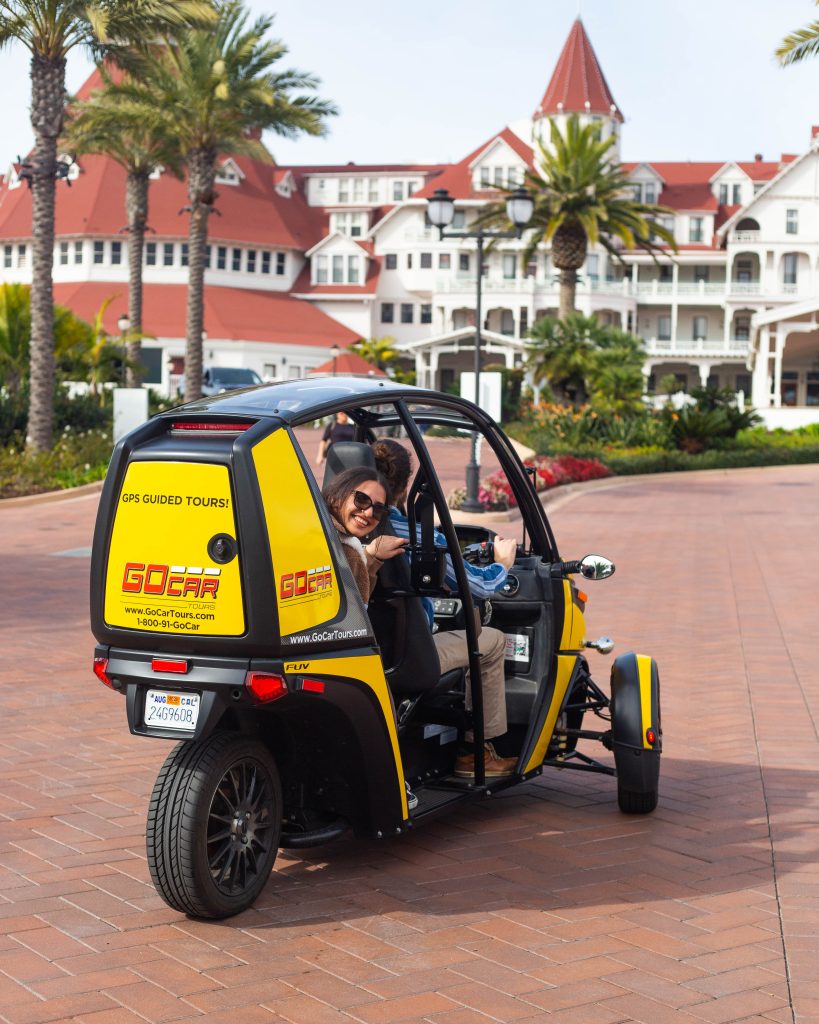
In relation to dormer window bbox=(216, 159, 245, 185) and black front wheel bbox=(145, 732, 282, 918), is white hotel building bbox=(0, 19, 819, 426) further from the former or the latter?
black front wheel bbox=(145, 732, 282, 918)

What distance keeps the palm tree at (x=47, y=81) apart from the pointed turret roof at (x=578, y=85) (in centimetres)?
4899

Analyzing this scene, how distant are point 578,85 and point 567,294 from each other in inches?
1323

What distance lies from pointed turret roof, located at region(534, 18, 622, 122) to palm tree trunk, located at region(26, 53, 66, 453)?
50344 mm

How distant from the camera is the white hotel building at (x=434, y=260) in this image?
2621 inches

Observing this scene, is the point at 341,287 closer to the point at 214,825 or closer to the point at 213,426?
the point at 213,426

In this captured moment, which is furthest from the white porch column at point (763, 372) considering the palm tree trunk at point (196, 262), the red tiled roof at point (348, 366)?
the palm tree trunk at point (196, 262)

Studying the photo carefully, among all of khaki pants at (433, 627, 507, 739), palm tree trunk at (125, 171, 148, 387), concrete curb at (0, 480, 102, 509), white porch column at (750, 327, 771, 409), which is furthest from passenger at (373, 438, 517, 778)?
white porch column at (750, 327, 771, 409)

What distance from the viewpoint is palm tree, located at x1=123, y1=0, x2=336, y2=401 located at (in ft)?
116

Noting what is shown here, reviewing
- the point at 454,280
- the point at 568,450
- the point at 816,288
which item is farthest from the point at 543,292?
the point at 568,450

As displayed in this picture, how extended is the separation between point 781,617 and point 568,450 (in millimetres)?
21031

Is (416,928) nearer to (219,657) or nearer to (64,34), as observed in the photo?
(219,657)

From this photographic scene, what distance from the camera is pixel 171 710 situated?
15.3ft

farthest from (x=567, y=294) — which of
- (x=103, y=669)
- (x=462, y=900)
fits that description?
(x=103, y=669)

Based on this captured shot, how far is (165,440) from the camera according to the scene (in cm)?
475
